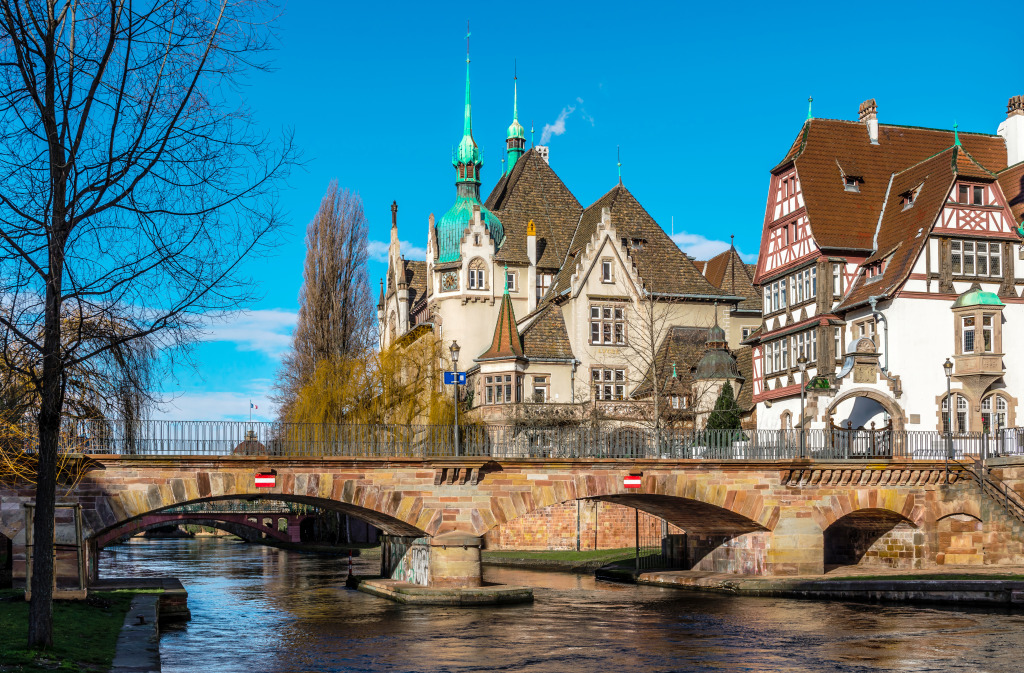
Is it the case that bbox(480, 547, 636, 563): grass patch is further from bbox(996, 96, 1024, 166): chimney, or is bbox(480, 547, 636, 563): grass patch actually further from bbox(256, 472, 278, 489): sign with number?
bbox(996, 96, 1024, 166): chimney

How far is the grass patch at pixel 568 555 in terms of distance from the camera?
5422 centimetres

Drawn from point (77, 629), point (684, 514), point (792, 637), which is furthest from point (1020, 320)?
point (77, 629)

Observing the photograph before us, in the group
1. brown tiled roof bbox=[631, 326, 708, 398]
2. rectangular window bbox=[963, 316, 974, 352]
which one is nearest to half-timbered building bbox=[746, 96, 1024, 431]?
rectangular window bbox=[963, 316, 974, 352]

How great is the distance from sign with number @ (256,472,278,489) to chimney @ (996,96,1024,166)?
38521 millimetres

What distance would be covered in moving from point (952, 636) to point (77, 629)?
Answer: 19.1 meters

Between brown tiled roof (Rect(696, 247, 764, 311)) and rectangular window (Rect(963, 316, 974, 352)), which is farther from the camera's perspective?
brown tiled roof (Rect(696, 247, 764, 311))

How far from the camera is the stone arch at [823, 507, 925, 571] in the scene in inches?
1642

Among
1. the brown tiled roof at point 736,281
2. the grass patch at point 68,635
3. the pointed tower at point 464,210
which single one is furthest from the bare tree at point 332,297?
the grass patch at point 68,635

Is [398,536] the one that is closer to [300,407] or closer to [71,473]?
[71,473]

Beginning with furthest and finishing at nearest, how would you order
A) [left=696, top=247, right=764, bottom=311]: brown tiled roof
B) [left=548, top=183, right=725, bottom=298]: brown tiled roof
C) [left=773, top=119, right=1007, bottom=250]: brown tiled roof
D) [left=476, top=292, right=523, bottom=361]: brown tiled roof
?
[left=696, top=247, right=764, bottom=311]: brown tiled roof
[left=548, top=183, right=725, bottom=298]: brown tiled roof
[left=476, top=292, right=523, bottom=361]: brown tiled roof
[left=773, top=119, right=1007, bottom=250]: brown tiled roof

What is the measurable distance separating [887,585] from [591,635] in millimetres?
11548

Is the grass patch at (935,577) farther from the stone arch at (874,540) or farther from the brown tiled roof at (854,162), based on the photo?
the brown tiled roof at (854,162)

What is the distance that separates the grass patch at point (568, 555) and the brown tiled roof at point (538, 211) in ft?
58.8

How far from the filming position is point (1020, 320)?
154 feet
